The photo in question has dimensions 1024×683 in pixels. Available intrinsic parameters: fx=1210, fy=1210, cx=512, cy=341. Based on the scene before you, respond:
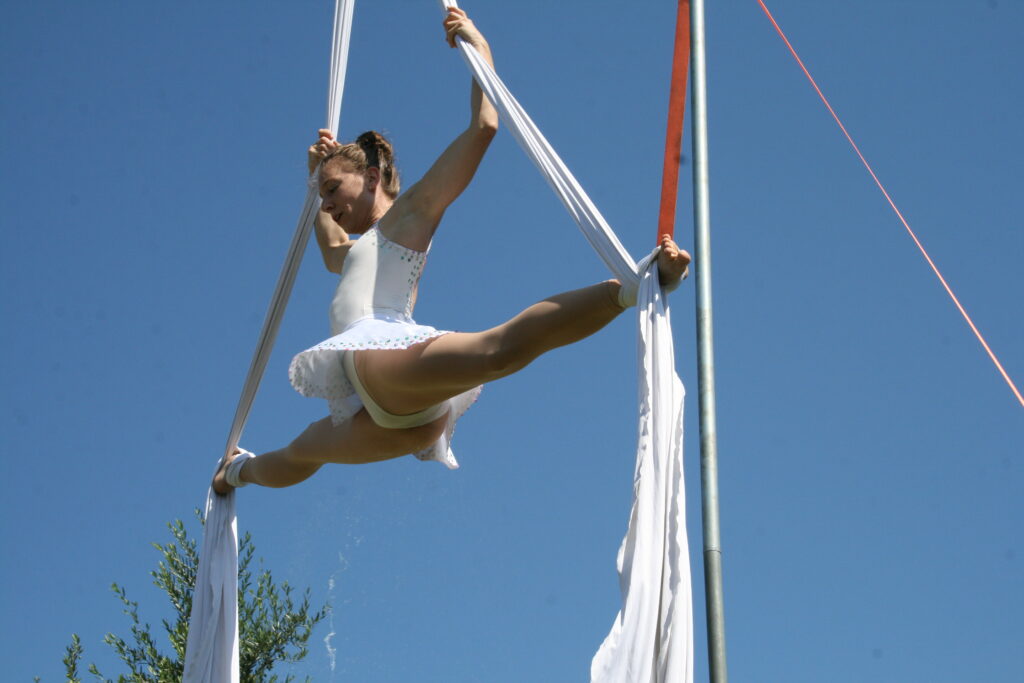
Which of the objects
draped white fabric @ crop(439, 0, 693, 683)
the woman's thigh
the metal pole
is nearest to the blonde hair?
the woman's thigh

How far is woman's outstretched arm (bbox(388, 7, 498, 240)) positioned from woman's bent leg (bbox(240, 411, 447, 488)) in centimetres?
71

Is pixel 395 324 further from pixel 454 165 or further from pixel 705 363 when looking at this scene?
pixel 705 363

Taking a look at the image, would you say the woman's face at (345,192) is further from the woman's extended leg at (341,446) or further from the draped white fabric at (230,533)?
the woman's extended leg at (341,446)

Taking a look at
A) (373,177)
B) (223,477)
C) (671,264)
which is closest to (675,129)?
(671,264)

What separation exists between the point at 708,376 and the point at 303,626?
4230 mm

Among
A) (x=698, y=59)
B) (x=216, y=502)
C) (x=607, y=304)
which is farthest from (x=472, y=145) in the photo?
(x=216, y=502)

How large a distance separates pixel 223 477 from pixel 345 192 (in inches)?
60.3

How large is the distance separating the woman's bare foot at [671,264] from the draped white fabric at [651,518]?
0.03 meters

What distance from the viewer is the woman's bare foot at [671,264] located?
11.0 feet

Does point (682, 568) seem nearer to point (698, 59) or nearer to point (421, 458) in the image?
point (421, 458)

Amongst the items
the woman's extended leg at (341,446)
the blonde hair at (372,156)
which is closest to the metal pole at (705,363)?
the woman's extended leg at (341,446)

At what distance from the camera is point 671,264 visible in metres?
3.35

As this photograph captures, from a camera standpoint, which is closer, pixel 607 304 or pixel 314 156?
pixel 607 304

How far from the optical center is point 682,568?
10.2 ft
